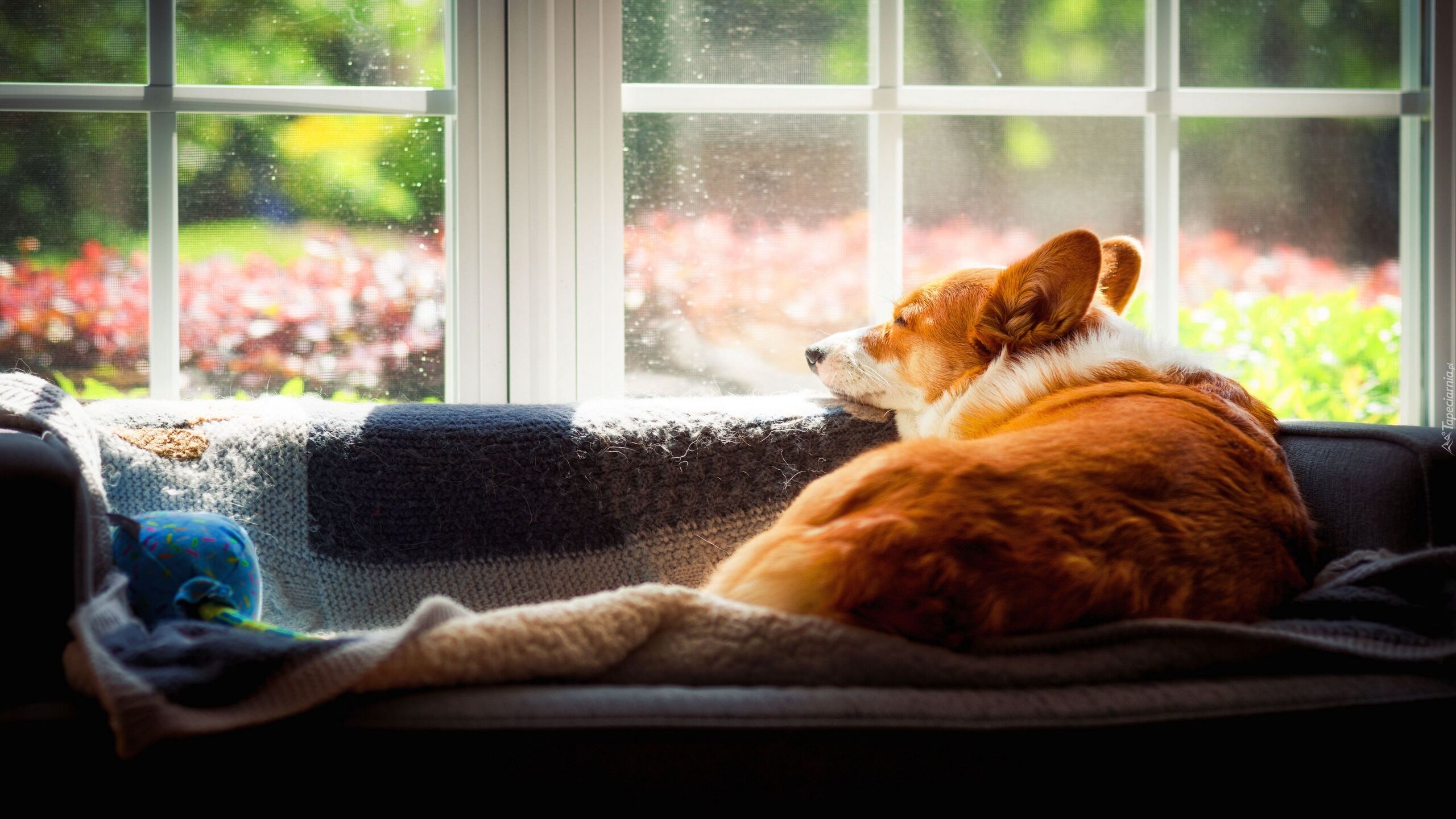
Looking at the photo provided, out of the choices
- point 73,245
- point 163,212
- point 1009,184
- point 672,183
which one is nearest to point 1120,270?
point 1009,184

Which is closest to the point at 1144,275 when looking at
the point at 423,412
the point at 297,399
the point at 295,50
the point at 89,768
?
the point at 423,412

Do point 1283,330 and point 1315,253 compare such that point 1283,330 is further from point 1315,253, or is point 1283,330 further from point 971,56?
point 971,56

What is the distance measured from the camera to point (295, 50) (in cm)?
191

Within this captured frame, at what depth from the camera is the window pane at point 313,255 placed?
190cm

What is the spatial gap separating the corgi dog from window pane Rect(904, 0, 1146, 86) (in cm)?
86

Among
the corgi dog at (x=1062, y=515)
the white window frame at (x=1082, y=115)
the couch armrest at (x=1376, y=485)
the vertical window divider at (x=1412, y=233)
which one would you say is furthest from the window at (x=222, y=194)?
the vertical window divider at (x=1412, y=233)

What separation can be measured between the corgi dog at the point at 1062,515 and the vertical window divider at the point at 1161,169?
30.6 inches

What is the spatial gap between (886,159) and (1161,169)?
2.06ft

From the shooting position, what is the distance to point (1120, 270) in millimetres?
1604

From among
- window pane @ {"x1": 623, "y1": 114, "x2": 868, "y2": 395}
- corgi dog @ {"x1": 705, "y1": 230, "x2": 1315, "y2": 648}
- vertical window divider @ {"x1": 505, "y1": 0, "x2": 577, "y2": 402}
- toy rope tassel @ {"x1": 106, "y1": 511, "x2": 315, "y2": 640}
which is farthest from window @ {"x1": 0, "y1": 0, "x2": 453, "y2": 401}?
corgi dog @ {"x1": 705, "y1": 230, "x2": 1315, "y2": 648}

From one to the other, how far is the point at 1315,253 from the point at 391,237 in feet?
6.87

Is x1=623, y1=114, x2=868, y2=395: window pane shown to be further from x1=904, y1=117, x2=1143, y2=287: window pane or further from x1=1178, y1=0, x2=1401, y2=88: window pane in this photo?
x1=1178, y1=0, x2=1401, y2=88: window pane

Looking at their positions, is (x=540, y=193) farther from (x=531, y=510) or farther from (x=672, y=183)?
(x=531, y=510)

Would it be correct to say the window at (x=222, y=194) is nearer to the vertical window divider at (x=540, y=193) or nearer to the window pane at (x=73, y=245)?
the window pane at (x=73, y=245)
